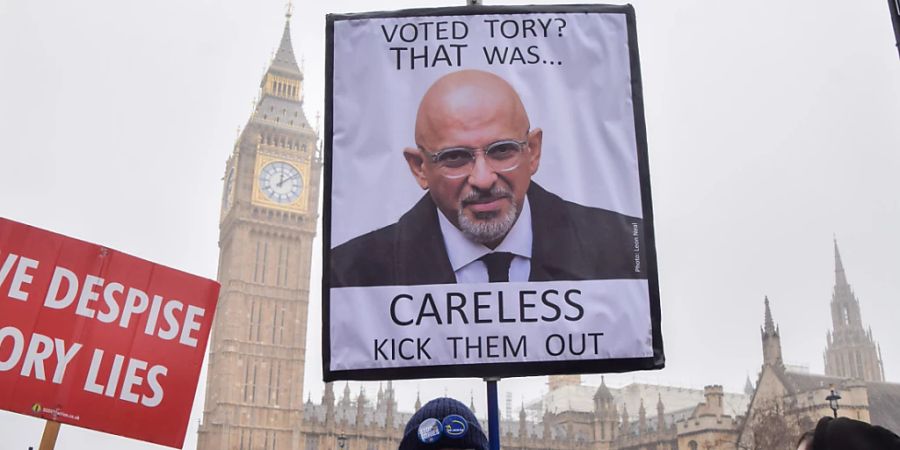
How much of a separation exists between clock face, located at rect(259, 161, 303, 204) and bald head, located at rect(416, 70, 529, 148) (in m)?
64.6

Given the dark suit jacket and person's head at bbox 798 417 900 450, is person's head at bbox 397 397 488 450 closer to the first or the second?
the dark suit jacket

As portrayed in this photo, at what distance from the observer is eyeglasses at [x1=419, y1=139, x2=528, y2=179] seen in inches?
150

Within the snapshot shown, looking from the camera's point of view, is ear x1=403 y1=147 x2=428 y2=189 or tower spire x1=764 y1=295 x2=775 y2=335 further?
tower spire x1=764 y1=295 x2=775 y2=335

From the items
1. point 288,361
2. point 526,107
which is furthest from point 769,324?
point 526,107

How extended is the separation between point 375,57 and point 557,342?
1497 mm

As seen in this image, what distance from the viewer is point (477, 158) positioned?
3.82 metres

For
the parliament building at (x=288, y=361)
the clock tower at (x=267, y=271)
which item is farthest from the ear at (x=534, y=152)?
the clock tower at (x=267, y=271)

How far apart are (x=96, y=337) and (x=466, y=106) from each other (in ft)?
7.60

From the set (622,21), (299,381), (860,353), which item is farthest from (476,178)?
(860,353)

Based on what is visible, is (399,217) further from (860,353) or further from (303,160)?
(860,353)

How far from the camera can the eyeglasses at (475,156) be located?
150 inches

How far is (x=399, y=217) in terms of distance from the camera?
378 cm

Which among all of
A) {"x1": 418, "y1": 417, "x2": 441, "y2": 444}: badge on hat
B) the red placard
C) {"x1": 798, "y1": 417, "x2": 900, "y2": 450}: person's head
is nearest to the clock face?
the red placard

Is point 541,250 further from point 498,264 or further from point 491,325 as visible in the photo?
point 491,325
